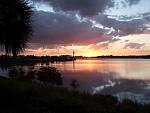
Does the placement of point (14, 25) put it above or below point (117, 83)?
above

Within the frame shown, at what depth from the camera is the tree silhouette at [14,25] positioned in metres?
15.9

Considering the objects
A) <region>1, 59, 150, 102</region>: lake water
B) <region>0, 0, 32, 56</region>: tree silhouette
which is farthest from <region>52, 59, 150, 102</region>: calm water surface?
<region>0, 0, 32, 56</region>: tree silhouette

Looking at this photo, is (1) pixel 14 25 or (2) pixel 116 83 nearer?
(1) pixel 14 25

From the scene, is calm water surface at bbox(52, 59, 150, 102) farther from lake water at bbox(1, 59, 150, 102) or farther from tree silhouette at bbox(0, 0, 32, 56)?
tree silhouette at bbox(0, 0, 32, 56)

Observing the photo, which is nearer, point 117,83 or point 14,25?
point 14,25

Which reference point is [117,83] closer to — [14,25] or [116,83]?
[116,83]

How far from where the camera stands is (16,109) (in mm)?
12289

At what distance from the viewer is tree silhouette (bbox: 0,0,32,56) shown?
15.9 meters

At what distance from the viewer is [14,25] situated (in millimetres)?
16250

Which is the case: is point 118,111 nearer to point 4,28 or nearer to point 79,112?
point 79,112

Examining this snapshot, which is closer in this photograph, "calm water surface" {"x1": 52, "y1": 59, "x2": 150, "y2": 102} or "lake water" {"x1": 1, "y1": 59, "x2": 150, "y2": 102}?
"lake water" {"x1": 1, "y1": 59, "x2": 150, "y2": 102}

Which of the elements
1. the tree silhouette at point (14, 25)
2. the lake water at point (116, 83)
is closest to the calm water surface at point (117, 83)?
the lake water at point (116, 83)

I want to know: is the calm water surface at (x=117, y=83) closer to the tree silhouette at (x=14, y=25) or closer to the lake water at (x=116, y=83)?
the lake water at (x=116, y=83)

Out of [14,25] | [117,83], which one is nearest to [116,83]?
[117,83]
